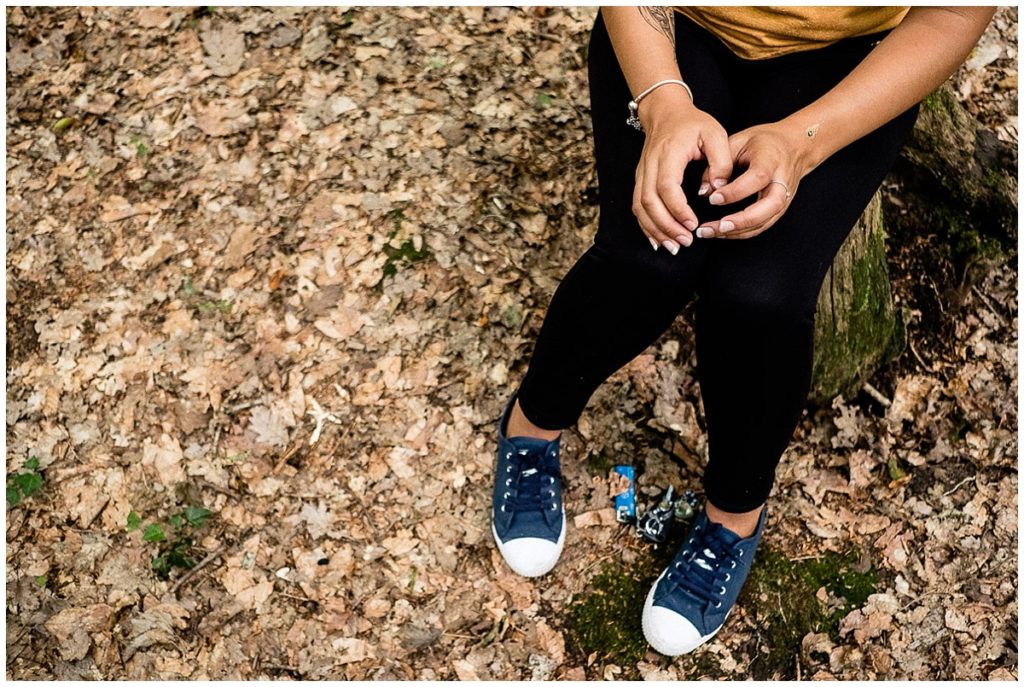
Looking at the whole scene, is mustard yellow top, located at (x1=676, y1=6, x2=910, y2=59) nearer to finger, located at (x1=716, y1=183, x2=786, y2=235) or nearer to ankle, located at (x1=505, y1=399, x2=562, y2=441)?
finger, located at (x1=716, y1=183, x2=786, y2=235)

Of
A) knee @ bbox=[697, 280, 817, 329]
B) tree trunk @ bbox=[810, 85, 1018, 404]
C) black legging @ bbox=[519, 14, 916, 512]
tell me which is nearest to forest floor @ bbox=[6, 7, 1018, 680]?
tree trunk @ bbox=[810, 85, 1018, 404]

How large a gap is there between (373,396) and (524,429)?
0.72 meters

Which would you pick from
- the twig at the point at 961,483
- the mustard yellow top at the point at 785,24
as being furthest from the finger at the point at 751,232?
the twig at the point at 961,483

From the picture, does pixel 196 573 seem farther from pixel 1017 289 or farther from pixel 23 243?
pixel 1017 289

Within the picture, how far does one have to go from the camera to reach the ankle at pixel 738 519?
281 centimetres

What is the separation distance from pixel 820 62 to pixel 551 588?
2.04 m

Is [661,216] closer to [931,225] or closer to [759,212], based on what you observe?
[759,212]

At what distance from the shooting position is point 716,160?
2.18 m

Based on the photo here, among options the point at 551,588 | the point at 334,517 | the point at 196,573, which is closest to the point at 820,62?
the point at 551,588

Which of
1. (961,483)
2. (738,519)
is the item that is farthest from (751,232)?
(961,483)

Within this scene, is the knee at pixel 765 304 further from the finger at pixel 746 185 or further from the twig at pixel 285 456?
the twig at pixel 285 456

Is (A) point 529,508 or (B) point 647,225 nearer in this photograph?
(B) point 647,225

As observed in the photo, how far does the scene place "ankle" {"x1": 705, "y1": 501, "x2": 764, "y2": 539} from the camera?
110 inches

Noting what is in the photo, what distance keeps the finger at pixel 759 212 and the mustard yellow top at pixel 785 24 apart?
54cm
